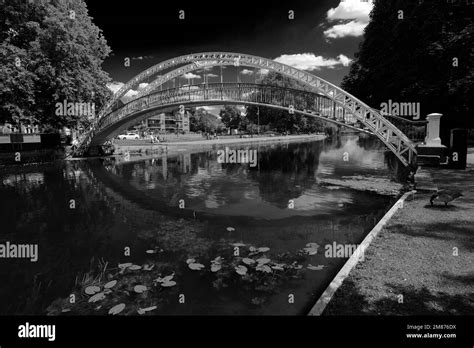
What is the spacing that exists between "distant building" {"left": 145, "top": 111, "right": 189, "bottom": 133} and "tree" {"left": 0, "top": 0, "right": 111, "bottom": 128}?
9540 centimetres

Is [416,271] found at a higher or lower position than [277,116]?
lower

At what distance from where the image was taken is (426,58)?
2586 centimetres

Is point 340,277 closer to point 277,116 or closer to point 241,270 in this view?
point 241,270

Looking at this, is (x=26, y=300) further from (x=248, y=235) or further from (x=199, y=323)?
(x=248, y=235)

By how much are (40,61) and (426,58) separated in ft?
113

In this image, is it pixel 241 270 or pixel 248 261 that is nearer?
pixel 241 270

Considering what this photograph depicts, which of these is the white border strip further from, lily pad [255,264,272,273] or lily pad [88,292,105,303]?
lily pad [88,292,105,303]

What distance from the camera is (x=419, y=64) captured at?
87.1 ft

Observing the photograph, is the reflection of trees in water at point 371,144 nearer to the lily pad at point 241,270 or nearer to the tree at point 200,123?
the lily pad at point 241,270

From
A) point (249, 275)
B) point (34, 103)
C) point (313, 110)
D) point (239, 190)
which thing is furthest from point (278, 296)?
point (34, 103)

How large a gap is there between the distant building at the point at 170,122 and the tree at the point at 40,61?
95.4m

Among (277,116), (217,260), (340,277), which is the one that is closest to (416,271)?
(340,277)

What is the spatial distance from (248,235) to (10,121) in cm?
2985

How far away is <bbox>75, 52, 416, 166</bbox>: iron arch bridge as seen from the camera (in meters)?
19.8
